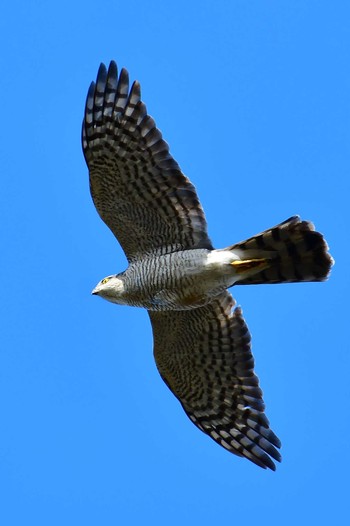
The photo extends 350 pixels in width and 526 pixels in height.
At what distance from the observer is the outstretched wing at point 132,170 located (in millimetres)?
13039

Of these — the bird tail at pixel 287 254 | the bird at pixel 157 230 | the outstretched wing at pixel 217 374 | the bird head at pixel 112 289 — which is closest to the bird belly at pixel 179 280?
the bird at pixel 157 230

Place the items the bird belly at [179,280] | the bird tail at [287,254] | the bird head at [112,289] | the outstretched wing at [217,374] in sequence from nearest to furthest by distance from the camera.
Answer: the bird tail at [287,254] → the bird belly at [179,280] → the bird head at [112,289] → the outstretched wing at [217,374]

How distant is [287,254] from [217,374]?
2.18m

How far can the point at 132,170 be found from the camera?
13.1m

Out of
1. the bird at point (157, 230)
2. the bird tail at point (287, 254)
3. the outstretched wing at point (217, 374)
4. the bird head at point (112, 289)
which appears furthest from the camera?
the outstretched wing at point (217, 374)

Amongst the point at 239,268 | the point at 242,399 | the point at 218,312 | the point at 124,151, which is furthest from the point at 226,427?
the point at 124,151

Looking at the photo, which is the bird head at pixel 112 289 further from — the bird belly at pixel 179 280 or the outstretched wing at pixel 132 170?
the outstretched wing at pixel 132 170

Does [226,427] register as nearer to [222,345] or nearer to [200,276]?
[222,345]

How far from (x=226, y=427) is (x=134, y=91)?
13.9ft

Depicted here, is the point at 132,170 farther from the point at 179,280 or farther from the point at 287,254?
the point at 287,254

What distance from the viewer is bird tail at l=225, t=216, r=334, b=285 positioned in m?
12.9

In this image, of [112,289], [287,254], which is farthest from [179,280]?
[287,254]

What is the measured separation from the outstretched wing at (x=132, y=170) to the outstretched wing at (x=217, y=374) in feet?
4.01

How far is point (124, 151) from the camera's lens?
1306cm
